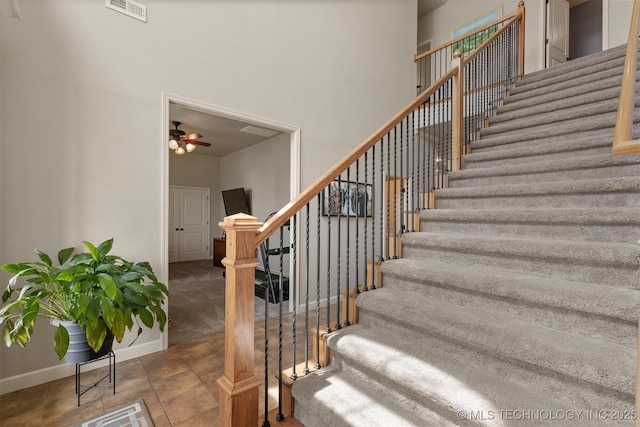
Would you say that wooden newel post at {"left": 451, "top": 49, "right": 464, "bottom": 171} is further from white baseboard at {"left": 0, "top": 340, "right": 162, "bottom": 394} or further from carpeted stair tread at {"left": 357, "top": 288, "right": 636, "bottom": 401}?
white baseboard at {"left": 0, "top": 340, "right": 162, "bottom": 394}

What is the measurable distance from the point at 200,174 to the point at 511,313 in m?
8.00

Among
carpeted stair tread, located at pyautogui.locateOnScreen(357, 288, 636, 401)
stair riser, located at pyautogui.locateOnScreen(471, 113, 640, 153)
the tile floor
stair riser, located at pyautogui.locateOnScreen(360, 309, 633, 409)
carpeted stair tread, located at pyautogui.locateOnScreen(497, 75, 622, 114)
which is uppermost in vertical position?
carpeted stair tread, located at pyautogui.locateOnScreen(497, 75, 622, 114)

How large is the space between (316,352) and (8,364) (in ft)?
6.90

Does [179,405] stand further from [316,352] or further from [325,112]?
[325,112]

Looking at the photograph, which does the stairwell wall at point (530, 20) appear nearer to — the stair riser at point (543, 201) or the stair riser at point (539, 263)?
the stair riser at point (543, 201)

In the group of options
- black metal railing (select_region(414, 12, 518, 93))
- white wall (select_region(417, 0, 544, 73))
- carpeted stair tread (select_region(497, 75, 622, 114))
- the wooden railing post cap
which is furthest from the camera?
black metal railing (select_region(414, 12, 518, 93))

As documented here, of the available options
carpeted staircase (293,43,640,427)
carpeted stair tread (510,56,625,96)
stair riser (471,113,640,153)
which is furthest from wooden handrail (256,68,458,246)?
carpeted stair tread (510,56,625,96)

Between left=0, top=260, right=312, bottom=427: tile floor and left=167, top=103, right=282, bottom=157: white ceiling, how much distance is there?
10.6ft

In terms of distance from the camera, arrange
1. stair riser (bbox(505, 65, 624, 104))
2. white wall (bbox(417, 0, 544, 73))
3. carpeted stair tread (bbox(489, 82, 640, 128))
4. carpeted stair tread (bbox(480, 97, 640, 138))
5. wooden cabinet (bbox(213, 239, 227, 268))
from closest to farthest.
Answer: carpeted stair tread (bbox(480, 97, 640, 138)) → carpeted stair tread (bbox(489, 82, 640, 128)) → stair riser (bbox(505, 65, 624, 104)) → white wall (bbox(417, 0, 544, 73)) → wooden cabinet (bbox(213, 239, 227, 268))

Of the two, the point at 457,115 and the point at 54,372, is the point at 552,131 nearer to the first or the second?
the point at 457,115

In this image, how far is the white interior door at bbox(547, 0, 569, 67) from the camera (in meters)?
5.16

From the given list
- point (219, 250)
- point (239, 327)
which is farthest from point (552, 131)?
point (219, 250)

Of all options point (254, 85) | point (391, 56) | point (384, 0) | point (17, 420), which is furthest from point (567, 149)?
point (17, 420)

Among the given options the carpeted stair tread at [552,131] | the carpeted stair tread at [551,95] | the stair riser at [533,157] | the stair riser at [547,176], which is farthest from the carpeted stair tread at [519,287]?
the carpeted stair tread at [551,95]
